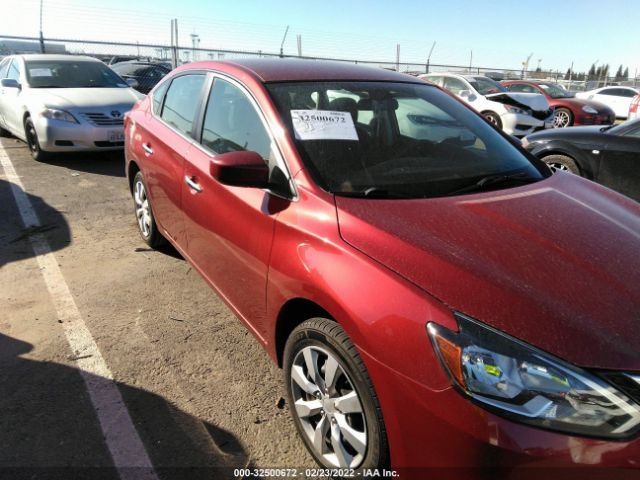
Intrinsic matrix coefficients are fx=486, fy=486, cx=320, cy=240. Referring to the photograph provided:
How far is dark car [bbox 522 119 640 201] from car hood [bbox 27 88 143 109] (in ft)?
19.5

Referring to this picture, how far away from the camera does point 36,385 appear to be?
2.53 metres

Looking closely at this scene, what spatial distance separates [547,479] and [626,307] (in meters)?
0.63

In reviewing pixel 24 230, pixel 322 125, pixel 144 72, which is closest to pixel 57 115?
pixel 24 230

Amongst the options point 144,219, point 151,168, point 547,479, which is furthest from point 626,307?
point 144,219

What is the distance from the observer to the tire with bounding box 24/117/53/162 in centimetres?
710

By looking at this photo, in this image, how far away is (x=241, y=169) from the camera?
2.12 meters

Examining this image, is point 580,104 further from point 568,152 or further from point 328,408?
point 328,408

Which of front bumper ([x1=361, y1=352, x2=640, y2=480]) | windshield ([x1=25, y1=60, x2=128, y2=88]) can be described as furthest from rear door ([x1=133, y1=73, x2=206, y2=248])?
windshield ([x1=25, y1=60, x2=128, y2=88])

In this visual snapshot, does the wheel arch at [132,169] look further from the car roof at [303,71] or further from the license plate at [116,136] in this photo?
the license plate at [116,136]

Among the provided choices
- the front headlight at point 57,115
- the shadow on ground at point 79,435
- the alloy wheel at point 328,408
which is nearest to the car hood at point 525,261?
the alloy wheel at point 328,408

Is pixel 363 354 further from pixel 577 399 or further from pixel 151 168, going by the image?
pixel 151 168

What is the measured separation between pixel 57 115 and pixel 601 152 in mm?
6965

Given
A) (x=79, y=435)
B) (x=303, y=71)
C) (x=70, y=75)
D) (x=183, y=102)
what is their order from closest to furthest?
(x=79, y=435), (x=303, y=71), (x=183, y=102), (x=70, y=75)

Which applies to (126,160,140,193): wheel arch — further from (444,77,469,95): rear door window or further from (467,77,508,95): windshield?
(467,77,508,95): windshield
